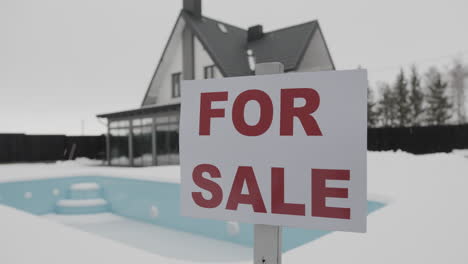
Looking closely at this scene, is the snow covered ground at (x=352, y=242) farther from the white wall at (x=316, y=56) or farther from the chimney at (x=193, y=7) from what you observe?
the chimney at (x=193, y=7)

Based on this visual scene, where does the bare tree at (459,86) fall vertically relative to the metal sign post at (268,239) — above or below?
above

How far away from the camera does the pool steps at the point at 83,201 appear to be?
933cm

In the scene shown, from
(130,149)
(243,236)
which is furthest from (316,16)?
(243,236)

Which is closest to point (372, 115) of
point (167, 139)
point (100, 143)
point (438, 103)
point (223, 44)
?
point (438, 103)

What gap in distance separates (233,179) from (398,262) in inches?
69.5

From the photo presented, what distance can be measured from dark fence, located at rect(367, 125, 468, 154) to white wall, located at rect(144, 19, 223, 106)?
36.0ft

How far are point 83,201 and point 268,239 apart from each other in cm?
957

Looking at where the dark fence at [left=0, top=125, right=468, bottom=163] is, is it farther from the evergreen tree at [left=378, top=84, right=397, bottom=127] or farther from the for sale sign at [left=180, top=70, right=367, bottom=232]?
the for sale sign at [left=180, top=70, right=367, bottom=232]

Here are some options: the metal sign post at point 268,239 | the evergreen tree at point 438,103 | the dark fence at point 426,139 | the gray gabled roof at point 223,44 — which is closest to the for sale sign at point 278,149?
the metal sign post at point 268,239

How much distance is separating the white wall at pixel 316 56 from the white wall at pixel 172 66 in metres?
5.02

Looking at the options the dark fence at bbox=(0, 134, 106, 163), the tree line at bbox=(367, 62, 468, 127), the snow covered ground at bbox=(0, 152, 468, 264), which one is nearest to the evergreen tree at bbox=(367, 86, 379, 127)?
the tree line at bbox=(367, 62, 468, 127)

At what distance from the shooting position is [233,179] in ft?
3.60

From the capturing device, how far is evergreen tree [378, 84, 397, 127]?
35031mm

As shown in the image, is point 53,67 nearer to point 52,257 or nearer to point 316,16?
point 316,16
